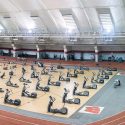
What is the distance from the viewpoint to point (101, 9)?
4512cm

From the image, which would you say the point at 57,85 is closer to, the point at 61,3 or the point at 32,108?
the point at 32,108

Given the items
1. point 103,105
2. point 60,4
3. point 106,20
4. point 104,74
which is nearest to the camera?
point 103,105

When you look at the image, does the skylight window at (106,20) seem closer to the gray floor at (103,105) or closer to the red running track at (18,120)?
the gray floor at (103,105)

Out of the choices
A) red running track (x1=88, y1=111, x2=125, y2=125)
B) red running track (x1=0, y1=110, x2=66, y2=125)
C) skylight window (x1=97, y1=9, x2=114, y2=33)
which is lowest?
red running track (x1=0, y1=110, x2=66, y2=125)

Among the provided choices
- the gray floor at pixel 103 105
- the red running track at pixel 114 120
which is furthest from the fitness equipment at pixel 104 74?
the red running track at pixel 114 120

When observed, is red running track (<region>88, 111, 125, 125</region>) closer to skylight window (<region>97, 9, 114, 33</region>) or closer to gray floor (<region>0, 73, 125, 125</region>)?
gray floor (<region>0, 73, 125, 125</region>)

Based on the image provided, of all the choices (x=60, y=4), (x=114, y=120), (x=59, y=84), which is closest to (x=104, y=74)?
(x=59, y=84)

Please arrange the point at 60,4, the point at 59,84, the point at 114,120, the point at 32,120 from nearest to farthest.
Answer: the point at 114,120, the point at 32,120, the point at 59,84, the point at 60,4

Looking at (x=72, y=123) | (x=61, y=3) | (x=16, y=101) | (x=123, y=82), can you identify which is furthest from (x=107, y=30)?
(x=72, y=123)

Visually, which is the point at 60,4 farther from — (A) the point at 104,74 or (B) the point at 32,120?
(B) the point at 32,120

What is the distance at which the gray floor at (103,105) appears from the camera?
24266 millimetres

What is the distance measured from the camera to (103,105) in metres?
28.0

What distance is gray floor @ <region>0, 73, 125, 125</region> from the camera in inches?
955

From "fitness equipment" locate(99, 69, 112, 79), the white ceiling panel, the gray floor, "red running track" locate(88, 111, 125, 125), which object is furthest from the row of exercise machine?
the white ceiling panel
